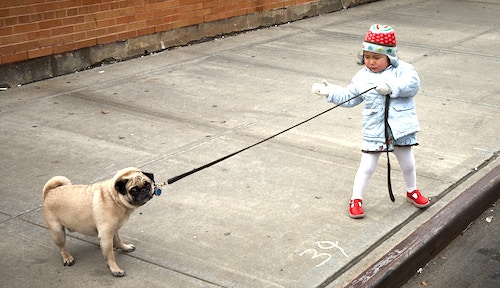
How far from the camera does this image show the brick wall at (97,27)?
27.9ft

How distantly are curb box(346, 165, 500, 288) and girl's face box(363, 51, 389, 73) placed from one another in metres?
1.09

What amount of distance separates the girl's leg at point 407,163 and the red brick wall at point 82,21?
4752 mm

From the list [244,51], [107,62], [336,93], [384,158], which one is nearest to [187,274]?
[336,93]

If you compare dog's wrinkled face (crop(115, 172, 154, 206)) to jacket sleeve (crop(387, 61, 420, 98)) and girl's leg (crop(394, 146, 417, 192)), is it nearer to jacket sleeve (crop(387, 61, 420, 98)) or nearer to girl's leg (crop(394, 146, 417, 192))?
jacket sleeve (crop(387, 61, 420, 98))

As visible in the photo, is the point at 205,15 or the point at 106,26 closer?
the point at 106,26

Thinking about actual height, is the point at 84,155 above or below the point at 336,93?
below

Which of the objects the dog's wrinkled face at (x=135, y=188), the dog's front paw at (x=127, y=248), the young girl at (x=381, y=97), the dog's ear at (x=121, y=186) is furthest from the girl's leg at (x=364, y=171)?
the dog's ear at (x=121, y=186)

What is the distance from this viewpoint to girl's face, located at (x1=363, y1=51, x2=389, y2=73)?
523cm

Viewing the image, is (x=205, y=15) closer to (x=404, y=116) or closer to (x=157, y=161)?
(x=157, y=161)

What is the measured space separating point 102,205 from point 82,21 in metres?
5.25

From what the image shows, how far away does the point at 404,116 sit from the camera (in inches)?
207

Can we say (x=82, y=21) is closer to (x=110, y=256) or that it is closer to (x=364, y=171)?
(x=364, y=171)

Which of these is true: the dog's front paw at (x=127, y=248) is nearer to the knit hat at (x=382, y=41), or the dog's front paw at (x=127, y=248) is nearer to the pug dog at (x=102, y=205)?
the pug dog at (x=102, y=205)

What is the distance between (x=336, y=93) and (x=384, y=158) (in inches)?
57.7
